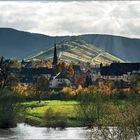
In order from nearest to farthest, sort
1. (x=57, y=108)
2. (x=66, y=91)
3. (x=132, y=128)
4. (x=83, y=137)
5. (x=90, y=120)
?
1. (x=132, y=128)
2. (x=83, y=137)
3. (x=90, y=120)
4. (x=57, y=108)
5. (x=66, y=91)

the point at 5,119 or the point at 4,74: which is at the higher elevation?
the point at 4,74

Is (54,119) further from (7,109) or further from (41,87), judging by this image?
(41,87)

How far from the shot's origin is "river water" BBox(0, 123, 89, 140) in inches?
3718

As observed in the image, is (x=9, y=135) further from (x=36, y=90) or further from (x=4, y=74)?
(x=36, y=90)

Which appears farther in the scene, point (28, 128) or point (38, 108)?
point (38, 108)

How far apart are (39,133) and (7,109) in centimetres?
1124

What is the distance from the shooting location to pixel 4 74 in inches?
5413

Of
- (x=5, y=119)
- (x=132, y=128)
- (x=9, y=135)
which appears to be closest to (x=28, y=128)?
(x=5, y=119)

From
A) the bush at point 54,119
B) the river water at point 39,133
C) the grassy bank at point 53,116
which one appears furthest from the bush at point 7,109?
the grassy bank at point 53,116

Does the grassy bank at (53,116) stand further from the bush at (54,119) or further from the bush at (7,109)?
the bush at (7,109)

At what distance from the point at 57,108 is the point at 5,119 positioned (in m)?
23.8

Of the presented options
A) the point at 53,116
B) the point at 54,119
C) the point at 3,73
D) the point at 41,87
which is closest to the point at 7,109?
the point at 53,116

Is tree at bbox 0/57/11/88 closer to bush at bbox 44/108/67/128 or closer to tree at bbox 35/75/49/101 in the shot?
bush at bbox 44/108/67/128

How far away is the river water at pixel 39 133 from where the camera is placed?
94.4 meters
